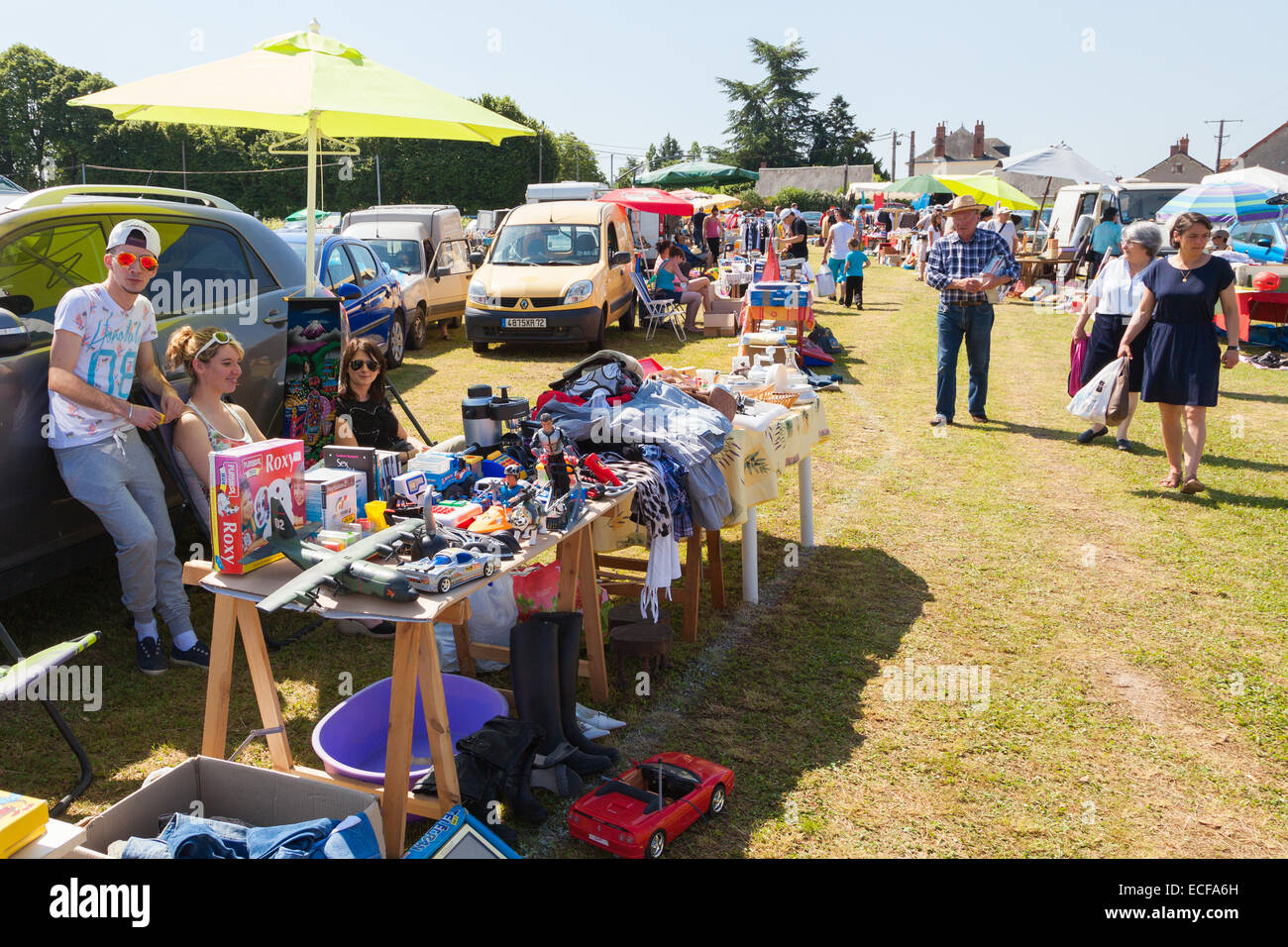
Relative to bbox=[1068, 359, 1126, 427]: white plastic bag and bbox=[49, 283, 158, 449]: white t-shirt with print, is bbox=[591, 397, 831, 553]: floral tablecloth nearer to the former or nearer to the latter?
bbox=[49, 283, 158, 449]: white t-shirt with print

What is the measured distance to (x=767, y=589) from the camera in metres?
5.60

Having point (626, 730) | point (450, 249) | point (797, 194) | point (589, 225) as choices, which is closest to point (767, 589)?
point (626, 730)

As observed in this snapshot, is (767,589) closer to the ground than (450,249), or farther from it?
closer to the ground

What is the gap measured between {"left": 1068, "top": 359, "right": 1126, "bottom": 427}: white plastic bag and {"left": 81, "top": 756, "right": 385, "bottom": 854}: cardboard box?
6849 mm

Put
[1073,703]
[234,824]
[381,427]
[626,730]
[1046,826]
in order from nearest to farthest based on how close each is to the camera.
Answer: [234,824], [1046,826], [626,730], [1073,703], [381,427]

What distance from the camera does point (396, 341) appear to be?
12148mm

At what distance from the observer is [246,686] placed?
4.32 meters

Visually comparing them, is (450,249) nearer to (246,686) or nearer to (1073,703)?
(246,686)

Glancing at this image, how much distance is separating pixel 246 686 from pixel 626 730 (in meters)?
1.77

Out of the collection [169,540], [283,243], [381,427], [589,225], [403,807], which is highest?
[589,225]

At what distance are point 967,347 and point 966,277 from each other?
710 mm

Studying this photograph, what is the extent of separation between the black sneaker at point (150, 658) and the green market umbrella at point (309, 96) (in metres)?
2.61
